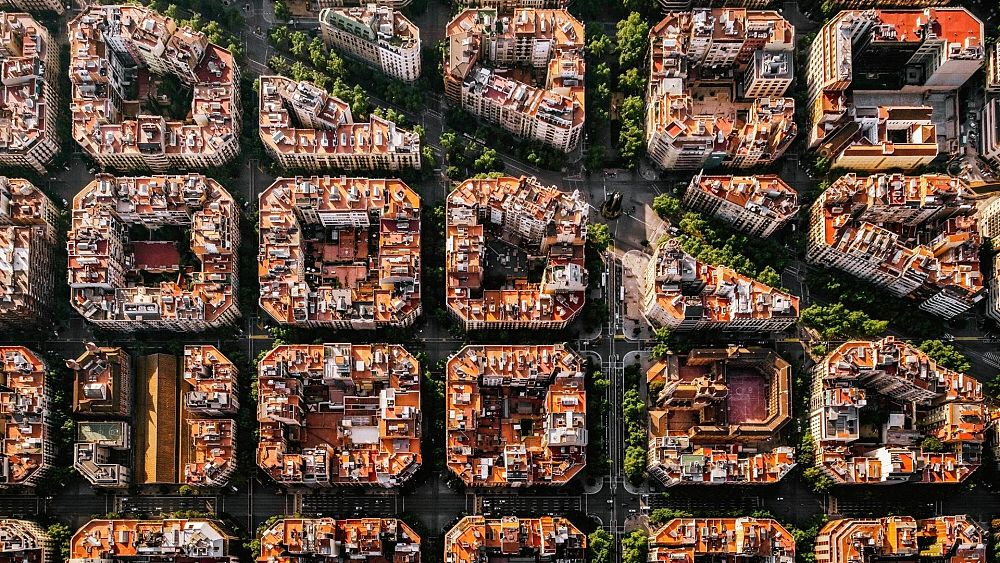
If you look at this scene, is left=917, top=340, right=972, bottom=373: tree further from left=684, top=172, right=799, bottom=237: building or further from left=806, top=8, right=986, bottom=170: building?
left=684, top=172, right=799, bottom=237: building

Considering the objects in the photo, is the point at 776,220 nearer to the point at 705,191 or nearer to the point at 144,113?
the point at 705,191

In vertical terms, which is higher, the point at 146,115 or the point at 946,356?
the point at 146,115

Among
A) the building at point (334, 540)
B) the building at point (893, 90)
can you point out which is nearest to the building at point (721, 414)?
the building at point (893, 90)

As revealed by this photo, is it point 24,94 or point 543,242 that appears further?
point 543,242

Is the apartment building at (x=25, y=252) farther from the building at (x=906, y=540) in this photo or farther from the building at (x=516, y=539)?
the building at (x=906, y=540)

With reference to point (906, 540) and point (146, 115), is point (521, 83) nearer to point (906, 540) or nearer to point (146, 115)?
point (146, 115)

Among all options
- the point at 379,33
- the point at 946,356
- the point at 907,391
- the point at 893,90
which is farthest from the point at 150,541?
the point at 893,90
